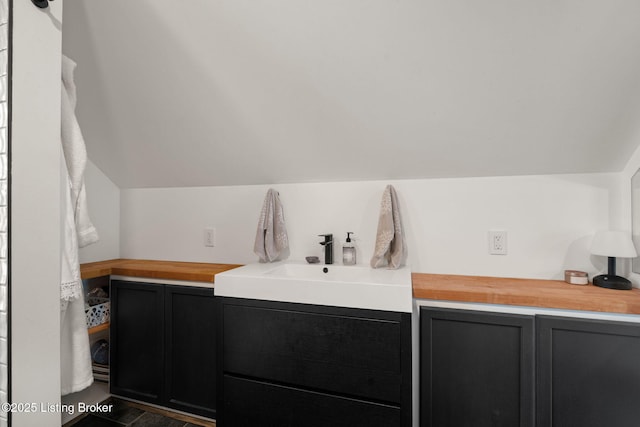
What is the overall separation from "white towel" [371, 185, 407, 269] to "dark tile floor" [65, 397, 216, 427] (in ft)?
4.23

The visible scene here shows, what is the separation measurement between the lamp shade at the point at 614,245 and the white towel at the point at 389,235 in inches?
32.6

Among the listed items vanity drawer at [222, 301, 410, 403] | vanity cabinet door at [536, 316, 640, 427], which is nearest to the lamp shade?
vanity cabinet door at [536, 316, 640, 427]

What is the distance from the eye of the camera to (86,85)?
1657mm

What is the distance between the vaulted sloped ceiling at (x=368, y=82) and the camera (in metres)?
1.12

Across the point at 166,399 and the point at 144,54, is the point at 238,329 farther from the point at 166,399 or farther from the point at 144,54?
the point at 144,54

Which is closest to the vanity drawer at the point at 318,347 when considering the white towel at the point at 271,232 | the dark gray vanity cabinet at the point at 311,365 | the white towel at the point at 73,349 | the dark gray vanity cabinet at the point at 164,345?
the dark gray vanity cabinet at the point at 311,365

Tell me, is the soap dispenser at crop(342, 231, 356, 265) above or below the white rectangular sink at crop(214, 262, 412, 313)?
above

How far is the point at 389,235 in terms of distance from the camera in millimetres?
1597

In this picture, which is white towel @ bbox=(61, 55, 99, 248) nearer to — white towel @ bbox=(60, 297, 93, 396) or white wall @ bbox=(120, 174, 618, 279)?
white towel @ bbox=(60, 297, 93, 396)

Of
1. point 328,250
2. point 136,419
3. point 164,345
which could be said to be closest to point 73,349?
point 164,345

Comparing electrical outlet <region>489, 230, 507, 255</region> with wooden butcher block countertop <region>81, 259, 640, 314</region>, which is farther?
electrical outlet <region>489, 230, 507, 255</region>

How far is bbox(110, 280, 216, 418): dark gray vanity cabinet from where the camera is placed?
167 cm

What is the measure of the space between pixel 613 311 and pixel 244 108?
1749mm

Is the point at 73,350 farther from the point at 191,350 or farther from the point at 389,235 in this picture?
the point at 389,235
